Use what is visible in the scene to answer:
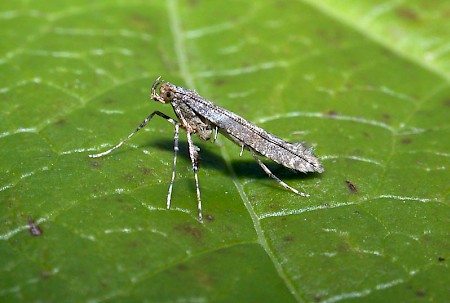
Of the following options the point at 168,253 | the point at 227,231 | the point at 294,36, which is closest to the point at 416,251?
the point at 227,231

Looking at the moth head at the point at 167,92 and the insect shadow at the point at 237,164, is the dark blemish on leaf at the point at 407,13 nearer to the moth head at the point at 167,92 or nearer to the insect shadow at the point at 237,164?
the insect shadow at the point at 237,164

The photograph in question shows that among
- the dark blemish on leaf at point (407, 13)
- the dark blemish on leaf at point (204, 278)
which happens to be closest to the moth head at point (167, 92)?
the dark blemish on leaf at point (204, 278)

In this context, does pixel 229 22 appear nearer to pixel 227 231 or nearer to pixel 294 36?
pixel 294 36

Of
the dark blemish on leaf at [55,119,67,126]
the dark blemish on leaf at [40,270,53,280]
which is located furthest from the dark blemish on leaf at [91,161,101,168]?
the dark blemish on leaf at [40,270,53,280]

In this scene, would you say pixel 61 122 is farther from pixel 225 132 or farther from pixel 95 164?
pixel 225 132

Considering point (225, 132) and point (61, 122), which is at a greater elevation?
point (61, 122)

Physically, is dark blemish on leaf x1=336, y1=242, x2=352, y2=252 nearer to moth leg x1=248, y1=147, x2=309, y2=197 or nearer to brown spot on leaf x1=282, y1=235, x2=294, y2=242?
brown spot on leaf x1=282, y1=235, x2=294, y2=242

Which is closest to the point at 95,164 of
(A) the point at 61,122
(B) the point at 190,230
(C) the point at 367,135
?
(A) the point at 61,122
